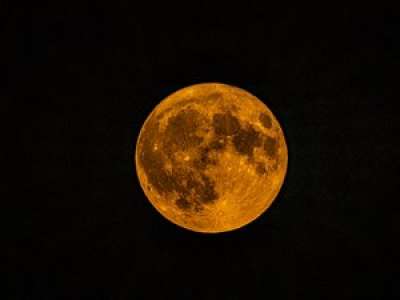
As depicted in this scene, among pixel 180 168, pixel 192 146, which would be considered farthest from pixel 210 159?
pixel 180 168

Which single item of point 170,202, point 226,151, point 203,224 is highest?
point 226,151

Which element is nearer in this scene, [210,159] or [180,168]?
[210,159]

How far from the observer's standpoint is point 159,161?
4285mm

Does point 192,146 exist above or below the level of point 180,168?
above

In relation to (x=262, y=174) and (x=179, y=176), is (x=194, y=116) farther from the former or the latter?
(x=262, y=174)

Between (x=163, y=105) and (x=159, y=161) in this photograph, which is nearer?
(x=159, y=161)

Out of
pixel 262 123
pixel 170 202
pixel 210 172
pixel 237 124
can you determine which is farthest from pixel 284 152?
pixel 170 202

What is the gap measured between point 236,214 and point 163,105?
1.54m

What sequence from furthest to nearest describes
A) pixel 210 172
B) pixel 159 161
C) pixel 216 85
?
1. pixel 216 85
2. pixel 159 161
3. pixel 210 172


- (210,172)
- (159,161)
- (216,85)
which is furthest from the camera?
(216,85)

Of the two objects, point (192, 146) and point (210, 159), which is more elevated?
point (192, 146)

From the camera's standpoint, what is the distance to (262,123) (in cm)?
442

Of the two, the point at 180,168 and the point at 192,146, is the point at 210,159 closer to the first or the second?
the point at 192,146

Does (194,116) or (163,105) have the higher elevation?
(163,105)
